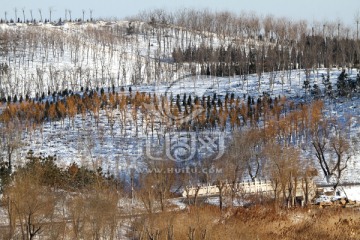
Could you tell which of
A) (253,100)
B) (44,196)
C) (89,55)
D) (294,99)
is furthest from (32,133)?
(89,55)

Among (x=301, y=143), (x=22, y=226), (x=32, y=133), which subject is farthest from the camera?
(x=32, y=133)

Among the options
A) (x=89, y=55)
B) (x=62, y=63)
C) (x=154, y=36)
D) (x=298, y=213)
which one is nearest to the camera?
(x=298, y=213)

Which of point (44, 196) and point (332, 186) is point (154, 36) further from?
point (44, 196)

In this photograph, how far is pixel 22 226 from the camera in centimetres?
1761

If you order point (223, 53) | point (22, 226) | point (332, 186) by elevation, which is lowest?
point (332, 186)

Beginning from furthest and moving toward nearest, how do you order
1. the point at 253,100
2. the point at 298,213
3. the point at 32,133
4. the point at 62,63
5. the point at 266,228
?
the point at 62,63
the point at 253,100
the point at 32,133
the point at 298,213
the point at 266,228

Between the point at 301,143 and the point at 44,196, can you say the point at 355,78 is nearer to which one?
the point at 301,143

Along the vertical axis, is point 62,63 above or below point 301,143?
above

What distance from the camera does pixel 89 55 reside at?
80.2m

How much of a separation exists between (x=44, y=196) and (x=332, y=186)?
59.3ft

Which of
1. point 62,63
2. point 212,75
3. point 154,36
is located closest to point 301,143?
point 212,75

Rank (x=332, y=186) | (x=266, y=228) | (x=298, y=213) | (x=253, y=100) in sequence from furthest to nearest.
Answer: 1. (x=253, y=100)
2. (x=332, y=186)
3. (x=298, y=213)
4. (x=266, y=228)

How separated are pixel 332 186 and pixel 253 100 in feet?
64.7

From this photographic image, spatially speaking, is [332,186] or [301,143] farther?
[301,143]
